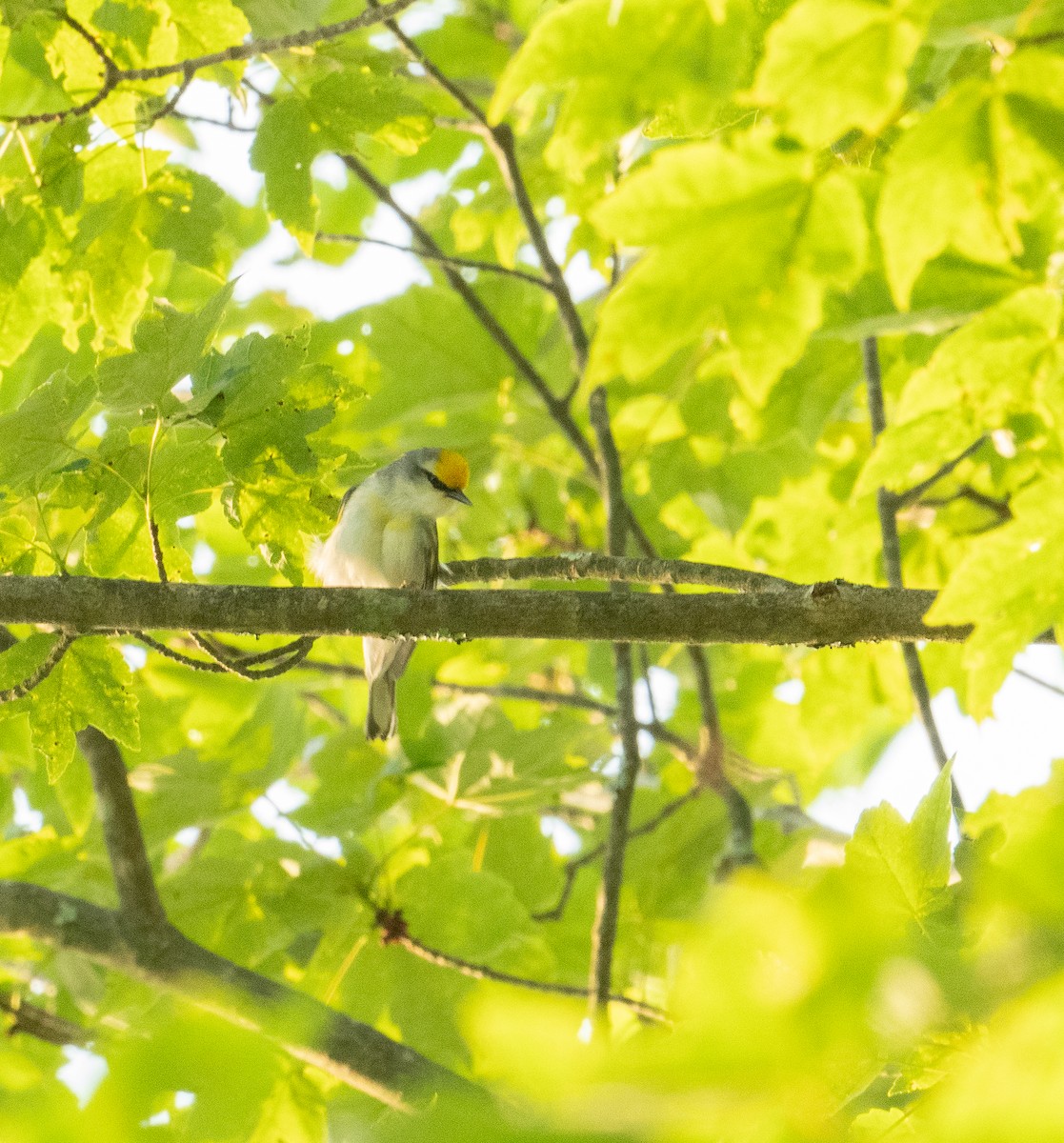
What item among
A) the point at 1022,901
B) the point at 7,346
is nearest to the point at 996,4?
the point at 1022,901

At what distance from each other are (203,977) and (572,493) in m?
3.04

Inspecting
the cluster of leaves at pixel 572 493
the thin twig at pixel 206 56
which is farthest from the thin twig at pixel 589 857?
the thin twig at pixel 206 56

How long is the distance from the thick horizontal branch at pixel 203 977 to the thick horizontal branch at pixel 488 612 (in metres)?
1.37

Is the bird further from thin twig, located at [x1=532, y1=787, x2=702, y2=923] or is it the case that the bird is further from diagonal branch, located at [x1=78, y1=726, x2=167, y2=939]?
diagonal branch, located at [x1=78, y1=726, x2=167, y2=939]

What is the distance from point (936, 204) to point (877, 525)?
3054 mm

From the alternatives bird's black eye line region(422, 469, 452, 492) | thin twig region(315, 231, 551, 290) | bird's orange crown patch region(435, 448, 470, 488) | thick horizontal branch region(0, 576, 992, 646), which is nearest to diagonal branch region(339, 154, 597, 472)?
thin twig region(315, 231, 551, 290)

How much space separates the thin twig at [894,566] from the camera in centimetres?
350

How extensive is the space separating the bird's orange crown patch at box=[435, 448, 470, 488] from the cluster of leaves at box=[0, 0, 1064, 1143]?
16cm

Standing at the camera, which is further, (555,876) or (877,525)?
(555,876)

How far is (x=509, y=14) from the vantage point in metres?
5.86

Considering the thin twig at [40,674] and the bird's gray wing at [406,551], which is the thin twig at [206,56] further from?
the bird's gray wing at [406,551]

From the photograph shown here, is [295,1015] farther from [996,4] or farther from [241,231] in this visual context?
[241,231]

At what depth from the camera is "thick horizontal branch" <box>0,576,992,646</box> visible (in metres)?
2.43

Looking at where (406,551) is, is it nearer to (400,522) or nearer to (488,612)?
(400,522)
